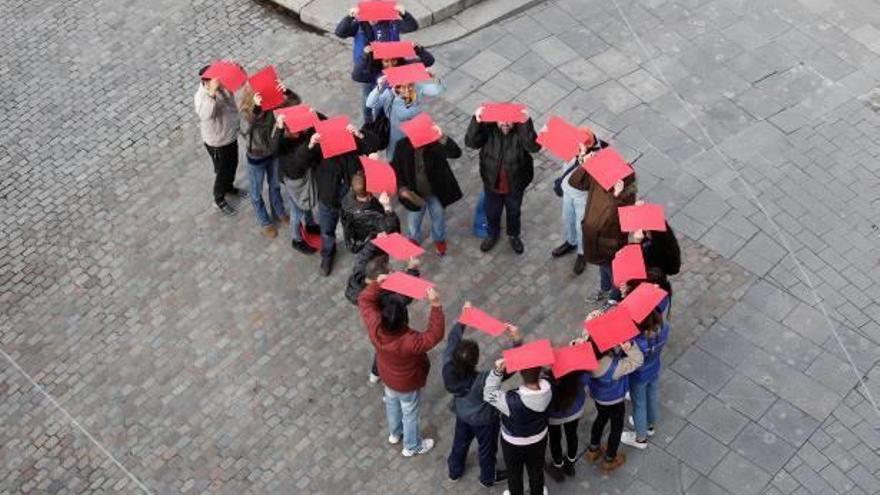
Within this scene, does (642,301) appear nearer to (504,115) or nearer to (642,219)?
(642,219)

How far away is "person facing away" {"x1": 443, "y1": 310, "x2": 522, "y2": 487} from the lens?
721 centimetres

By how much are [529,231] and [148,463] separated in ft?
12.8

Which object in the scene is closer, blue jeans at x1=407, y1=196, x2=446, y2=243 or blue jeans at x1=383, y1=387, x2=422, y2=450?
blue jeans at x1=383, y1=387, x2=422, y2=450

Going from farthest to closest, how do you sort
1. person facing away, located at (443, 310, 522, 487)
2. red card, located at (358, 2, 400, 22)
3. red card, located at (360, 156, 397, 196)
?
red card, located at (358, 2, 400, 22), red card, located at (360, 156, 397, 196), person facing away, located at (443, 310, 522, 487)

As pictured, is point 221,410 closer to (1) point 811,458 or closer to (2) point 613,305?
(2) point 613,305

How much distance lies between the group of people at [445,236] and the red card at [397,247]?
79mm

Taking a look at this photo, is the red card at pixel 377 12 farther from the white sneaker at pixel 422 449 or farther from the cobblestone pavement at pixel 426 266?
the white sneaker at pixel 422 449

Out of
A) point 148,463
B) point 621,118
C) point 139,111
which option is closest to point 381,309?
point 148,463

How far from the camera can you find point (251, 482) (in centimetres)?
853

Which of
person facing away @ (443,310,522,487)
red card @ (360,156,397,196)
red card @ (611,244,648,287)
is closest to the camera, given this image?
person facing away @ (443,310,522,487)

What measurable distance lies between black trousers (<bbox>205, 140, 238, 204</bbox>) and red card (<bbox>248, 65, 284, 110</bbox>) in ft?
2.45

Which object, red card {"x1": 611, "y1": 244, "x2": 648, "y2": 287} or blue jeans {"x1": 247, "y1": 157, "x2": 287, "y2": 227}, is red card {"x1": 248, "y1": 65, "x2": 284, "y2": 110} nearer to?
blue jeans {"x1": 247, "y1": 157, "x2": 287, "y2": 227}

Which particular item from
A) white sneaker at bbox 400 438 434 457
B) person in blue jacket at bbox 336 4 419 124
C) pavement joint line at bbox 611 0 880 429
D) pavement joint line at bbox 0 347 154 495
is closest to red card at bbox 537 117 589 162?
person in blue jacket at bbox 336 4 419 124

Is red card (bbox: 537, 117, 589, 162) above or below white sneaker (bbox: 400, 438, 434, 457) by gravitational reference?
above
